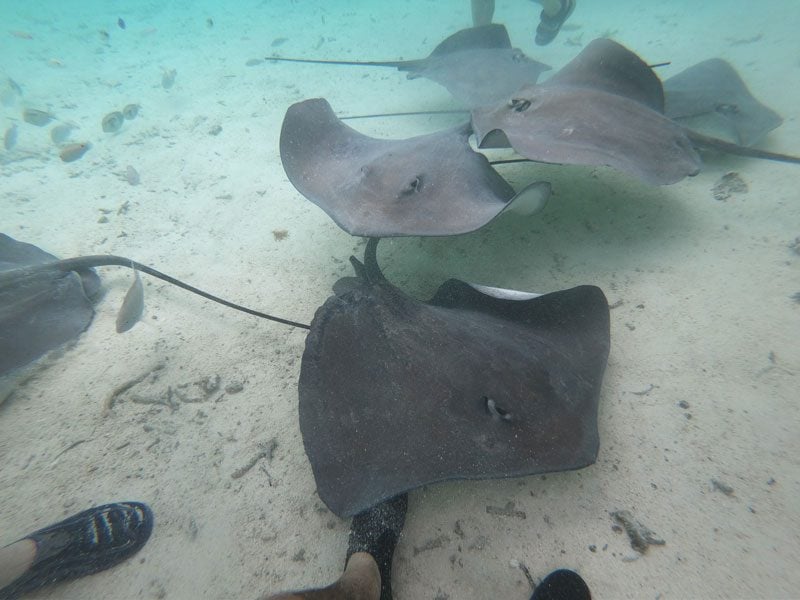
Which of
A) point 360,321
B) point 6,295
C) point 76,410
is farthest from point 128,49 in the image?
point 360,321

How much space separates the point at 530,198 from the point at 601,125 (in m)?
1.38

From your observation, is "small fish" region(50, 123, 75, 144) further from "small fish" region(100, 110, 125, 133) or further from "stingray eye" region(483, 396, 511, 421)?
"stingray eye" region(483, 396, 511, 421)

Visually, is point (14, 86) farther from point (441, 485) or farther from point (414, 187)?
point (441, 485)

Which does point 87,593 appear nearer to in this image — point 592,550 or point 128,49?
point 592,550

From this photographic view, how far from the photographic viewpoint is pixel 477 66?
6.86m

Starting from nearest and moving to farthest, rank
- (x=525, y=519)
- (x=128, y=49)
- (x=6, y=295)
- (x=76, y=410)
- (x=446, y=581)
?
(x=446, y=581) < (x=525, y=519) < (x=76, y=410) < (x=6, y=295) < (x=128, y=49)

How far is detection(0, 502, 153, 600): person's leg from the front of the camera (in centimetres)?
198

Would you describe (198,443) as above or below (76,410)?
below

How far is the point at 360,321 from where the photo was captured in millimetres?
2596

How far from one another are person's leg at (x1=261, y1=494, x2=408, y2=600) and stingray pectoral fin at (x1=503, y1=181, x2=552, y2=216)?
7.54 feet

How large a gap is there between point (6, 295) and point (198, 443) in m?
2.48

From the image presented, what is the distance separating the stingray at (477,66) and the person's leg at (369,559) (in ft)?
20.3

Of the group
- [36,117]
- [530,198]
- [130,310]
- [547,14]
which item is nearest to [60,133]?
[36,117]

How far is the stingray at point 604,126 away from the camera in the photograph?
3.30 metres
